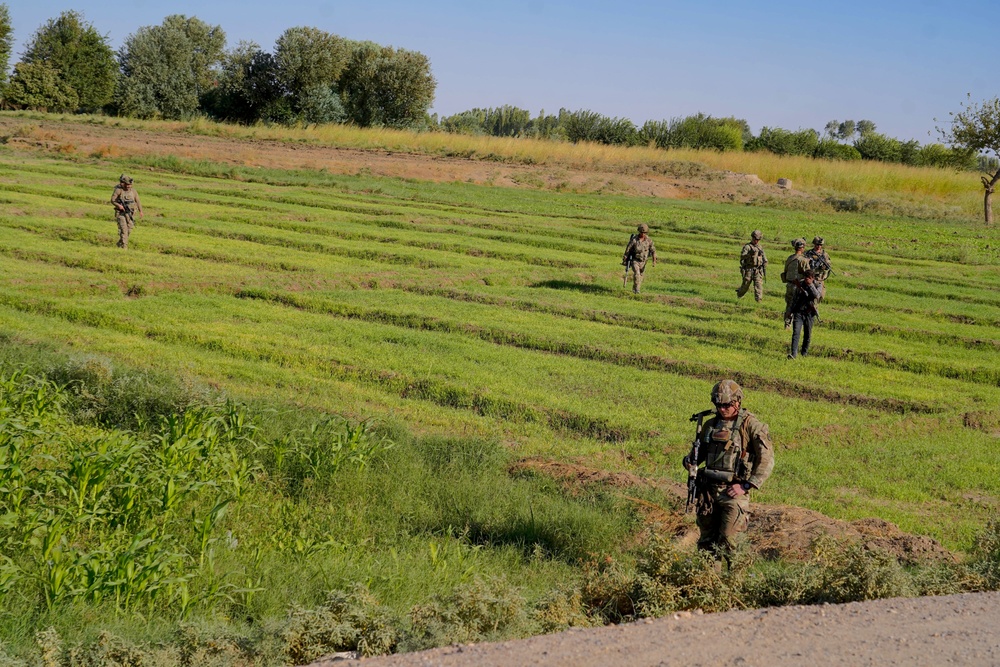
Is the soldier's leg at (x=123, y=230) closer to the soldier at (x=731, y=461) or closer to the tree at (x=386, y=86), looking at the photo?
the soldier at (x=731, y=461)

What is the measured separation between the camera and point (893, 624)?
22.3 ft

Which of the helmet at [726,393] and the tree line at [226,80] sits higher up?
the tree line at [226,80]

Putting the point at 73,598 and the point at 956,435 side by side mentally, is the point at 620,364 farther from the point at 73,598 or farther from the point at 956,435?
the point at 73,598

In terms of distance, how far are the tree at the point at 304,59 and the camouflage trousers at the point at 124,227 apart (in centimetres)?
4721

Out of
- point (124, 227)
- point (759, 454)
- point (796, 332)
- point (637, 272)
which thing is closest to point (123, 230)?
point (124, 227)

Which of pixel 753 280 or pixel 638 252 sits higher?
pixel 638 252

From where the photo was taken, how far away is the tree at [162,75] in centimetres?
7144

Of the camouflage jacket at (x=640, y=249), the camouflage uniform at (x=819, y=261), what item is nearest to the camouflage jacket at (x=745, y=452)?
the camouflage uniform at (x=819, y=261)

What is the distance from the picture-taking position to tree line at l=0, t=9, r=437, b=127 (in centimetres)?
6944

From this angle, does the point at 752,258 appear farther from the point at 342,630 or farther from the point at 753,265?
the point at 342,630

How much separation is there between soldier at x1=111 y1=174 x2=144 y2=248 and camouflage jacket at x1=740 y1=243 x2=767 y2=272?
530 inches

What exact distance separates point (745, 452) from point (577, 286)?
52.6 ft

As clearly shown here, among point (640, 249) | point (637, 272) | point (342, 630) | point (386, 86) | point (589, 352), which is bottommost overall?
point (342, 630)

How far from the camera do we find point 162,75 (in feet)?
236
